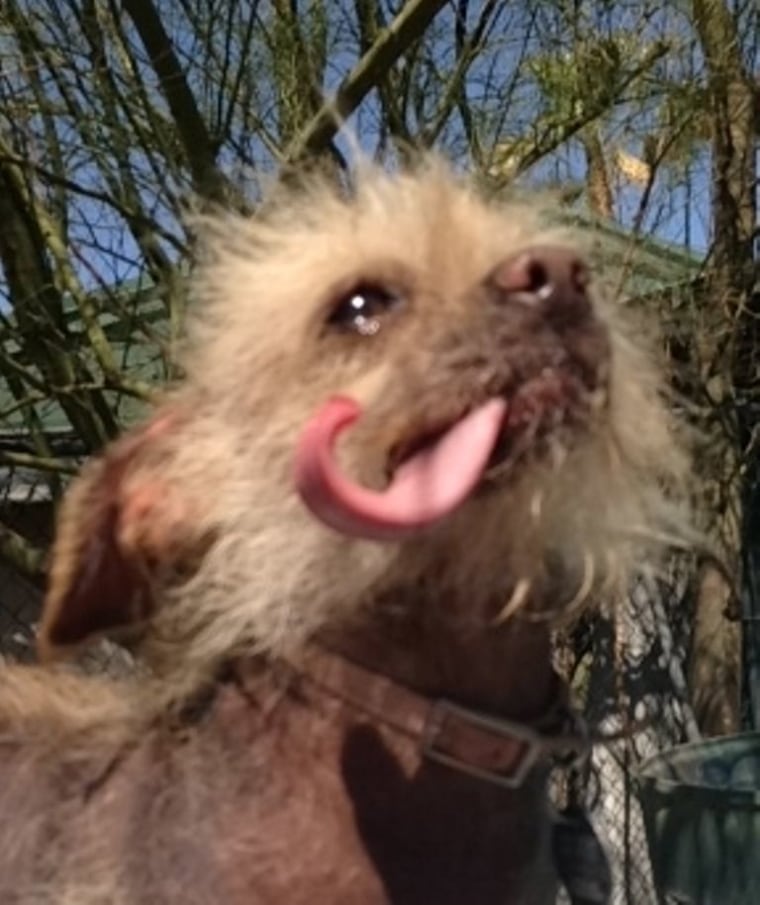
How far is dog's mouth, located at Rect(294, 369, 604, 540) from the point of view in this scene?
1.14 m

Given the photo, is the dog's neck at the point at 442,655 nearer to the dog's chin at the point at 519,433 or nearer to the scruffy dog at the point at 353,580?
the scruffy dog at the point at 353,580

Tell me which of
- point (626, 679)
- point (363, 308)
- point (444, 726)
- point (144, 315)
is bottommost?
point (444, 726)

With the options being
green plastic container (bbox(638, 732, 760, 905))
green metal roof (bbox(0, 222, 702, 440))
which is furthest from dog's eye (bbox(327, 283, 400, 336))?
green plastic container (bbox(638, 732, 760, 905))

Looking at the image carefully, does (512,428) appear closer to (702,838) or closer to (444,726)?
(444,726)

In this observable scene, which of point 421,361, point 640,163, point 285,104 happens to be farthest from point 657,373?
point 640,163

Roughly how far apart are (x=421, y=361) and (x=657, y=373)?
0.34 metres

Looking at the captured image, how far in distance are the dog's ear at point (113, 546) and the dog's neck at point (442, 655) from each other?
173 mm

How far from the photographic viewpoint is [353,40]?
12.4 ft

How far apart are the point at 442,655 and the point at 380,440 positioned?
170mm

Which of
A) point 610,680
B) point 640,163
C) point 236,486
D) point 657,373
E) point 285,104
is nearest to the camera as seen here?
point 236,486

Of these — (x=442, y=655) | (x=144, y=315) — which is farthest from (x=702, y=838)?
(x=442, y=655)

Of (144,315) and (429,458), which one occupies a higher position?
(144,315)

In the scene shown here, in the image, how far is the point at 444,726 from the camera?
123 centimetres

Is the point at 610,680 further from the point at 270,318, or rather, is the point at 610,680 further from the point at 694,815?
the point at 270,318
